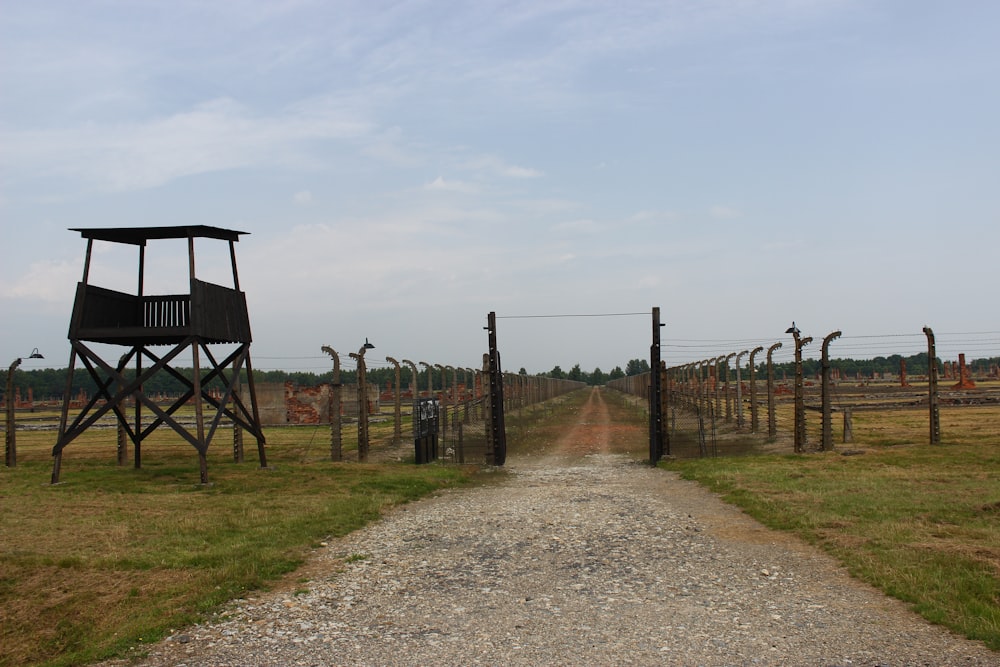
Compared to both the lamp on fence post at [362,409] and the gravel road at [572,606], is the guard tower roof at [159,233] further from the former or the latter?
the gravel road at [572,606]

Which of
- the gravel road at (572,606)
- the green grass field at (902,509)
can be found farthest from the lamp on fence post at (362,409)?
the gravel road at (572,606)

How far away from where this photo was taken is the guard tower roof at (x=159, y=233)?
16312 mm

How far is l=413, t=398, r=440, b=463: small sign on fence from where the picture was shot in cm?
1886

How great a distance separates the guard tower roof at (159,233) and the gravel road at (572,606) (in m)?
8.35

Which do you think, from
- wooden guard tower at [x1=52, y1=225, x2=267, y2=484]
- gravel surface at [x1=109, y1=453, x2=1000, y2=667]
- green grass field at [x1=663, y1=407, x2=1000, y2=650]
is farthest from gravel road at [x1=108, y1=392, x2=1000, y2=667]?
wooden guard tower at [x1=52, y1=225, x2=267, y2=484]

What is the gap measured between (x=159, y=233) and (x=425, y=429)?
24.0 ft

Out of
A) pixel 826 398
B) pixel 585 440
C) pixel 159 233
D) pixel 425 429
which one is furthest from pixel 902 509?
pixel 585 440

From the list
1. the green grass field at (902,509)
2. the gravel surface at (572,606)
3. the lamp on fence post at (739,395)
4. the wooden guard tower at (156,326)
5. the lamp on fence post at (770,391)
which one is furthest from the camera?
the lamp on fence post at (739,395)

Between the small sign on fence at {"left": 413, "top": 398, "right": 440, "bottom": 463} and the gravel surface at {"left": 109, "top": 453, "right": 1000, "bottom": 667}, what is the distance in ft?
26.1

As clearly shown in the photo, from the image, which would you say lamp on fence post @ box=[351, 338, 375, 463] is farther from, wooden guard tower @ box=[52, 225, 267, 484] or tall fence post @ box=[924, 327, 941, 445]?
tall fence post @ box=[924, 327, 941, 445]

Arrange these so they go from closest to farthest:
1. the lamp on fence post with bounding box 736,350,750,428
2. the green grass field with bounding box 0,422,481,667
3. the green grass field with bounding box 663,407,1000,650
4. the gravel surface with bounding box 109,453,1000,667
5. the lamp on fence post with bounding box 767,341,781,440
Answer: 1. the gravel surface with bounding box 109,453,1000,667
2. the green grass field with bounding box 0,422,481,667
3. the green grass field with bounding box 663,407,1000,650
4. the lamp on fence post with bounding box 767,341,781,440
5. the lamp on fence post with bounding box 736,350,750,428

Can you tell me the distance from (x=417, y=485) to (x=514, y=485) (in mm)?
1827

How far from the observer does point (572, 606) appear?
6801mm

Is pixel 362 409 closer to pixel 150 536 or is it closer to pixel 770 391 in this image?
pixel 150 536
